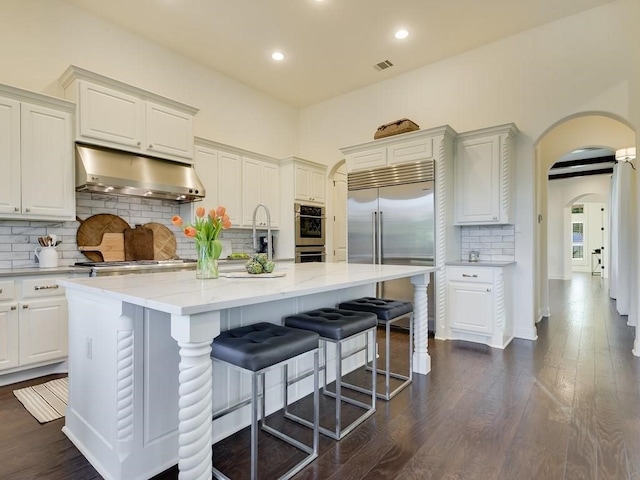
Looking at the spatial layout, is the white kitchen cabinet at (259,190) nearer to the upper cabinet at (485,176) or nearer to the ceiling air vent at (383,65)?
the ceiling air vent at (383,65)

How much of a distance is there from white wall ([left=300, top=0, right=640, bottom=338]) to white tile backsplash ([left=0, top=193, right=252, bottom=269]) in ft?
11.4

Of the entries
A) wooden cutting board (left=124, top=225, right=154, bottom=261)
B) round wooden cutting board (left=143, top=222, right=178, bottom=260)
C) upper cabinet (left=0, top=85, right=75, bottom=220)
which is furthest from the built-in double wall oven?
upper cabinet (left=0, top=85, right=75, bottom=220)

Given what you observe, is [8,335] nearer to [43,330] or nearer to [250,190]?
[43,330]

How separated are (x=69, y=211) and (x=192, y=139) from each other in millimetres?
1494

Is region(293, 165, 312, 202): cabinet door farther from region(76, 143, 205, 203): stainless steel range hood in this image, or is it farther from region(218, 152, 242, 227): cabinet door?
region(76, 143, 205, 203): stainless steel range hood

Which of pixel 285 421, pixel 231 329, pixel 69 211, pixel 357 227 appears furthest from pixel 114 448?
pixel 357 227

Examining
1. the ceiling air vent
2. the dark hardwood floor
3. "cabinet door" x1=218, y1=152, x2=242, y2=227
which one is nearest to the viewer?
the dark hardwood floor

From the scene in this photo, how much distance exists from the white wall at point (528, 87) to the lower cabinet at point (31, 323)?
4580 millimetres

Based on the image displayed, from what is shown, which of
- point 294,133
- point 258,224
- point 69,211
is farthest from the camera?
point 294,133

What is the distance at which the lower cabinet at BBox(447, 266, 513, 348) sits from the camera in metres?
3.60

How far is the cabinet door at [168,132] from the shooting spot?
3643 mm

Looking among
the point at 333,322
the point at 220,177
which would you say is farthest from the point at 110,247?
the point at 333,322

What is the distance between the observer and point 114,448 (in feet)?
5.11

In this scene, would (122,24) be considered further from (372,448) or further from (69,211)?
(372,448)
